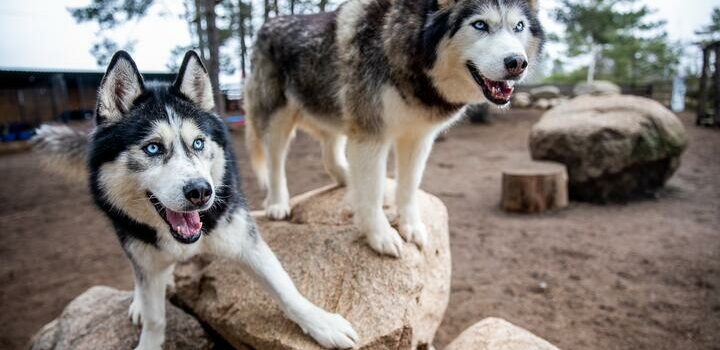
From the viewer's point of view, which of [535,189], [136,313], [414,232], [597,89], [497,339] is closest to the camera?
[497,339]

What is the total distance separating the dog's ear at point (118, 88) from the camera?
79.3 inches

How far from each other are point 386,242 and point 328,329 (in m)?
0.72

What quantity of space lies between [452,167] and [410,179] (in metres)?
6.72

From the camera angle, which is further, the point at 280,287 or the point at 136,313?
the point at 136,313

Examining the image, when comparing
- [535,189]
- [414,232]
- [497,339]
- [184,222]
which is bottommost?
[535,189]

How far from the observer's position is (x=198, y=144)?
2.05m

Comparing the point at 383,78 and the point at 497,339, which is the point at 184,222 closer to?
the point at 383,78

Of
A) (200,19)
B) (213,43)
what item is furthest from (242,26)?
(213,43)

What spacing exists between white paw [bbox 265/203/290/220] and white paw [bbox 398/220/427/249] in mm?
998

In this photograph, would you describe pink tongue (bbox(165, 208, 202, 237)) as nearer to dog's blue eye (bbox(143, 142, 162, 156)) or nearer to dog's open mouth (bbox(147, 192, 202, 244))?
dog's open mouth (bbox(147, 192, 202, 244))

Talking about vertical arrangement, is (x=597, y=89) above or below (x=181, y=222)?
below

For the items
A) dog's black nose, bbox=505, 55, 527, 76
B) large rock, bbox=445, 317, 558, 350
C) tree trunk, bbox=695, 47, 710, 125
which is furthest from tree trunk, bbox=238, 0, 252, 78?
tree trunk, bbox=695, 47, 710, 125

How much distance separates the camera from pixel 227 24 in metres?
16.2

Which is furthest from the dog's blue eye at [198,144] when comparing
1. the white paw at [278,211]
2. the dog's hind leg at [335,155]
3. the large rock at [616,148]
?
the large rock at [616,148]
